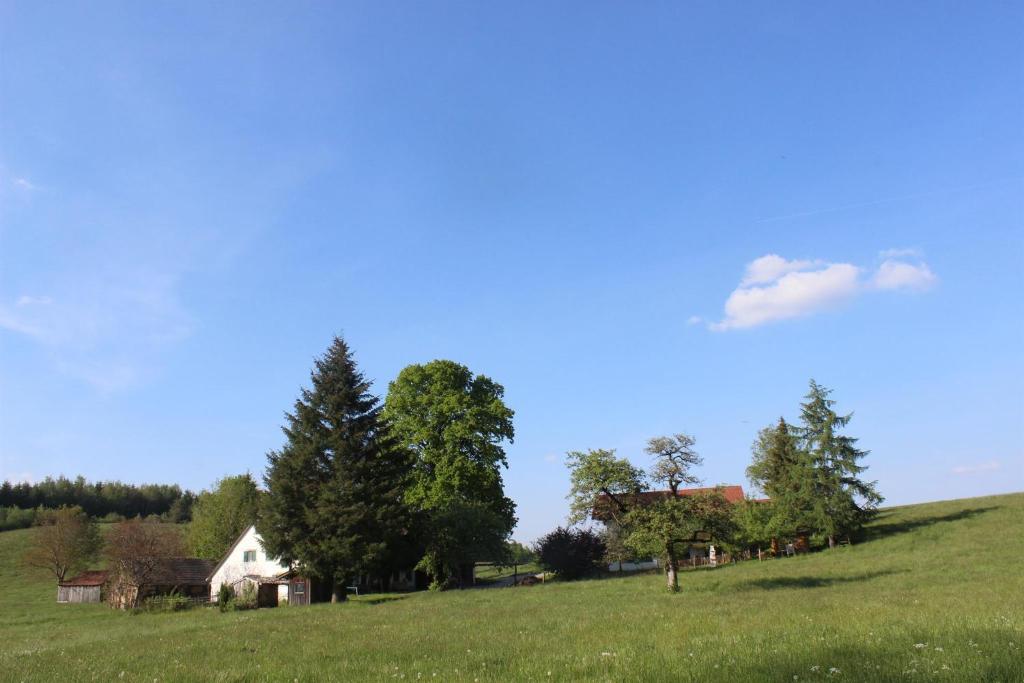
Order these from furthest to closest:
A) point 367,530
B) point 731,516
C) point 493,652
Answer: point 367,530, point 731,516, point 493,652

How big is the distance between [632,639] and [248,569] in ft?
169

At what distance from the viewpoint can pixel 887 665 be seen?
9828 millimetres

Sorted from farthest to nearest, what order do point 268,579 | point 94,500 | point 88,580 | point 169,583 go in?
point 94,500 → point 88,580 → point 169,583 → point 268,579

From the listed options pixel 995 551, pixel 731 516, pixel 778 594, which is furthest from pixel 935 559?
pixel 778 594

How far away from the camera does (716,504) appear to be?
36.0 metres

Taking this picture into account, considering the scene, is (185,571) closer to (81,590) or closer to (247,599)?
(81,590)

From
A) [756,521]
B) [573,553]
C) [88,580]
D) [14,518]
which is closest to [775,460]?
[756,521]

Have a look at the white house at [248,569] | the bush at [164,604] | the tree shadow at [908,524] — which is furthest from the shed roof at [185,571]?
the tree shadow at [908,524]

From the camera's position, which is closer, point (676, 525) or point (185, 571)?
point (676, 525)

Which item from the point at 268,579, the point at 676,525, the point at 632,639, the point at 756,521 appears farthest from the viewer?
the point at 756,521

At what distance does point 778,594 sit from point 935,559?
19.4 meters

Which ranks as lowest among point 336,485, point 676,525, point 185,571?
point 185,571

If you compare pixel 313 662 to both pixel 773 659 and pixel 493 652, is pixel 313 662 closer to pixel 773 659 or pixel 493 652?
pixel 493 652

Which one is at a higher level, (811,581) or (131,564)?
(131,564)
